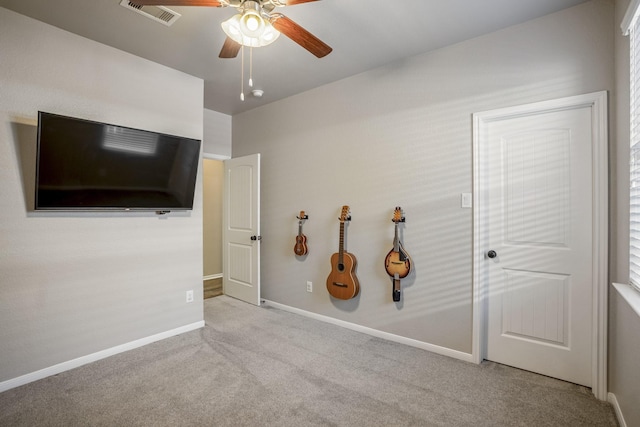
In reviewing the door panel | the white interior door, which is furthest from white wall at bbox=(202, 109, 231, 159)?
the door panel

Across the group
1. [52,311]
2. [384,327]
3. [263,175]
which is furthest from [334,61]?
[52,311]

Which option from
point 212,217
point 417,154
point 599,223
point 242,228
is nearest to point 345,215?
point 417,154

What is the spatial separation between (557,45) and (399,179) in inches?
58.2

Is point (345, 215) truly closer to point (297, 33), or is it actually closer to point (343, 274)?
point (343, 274)

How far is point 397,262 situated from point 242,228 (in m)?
2.23

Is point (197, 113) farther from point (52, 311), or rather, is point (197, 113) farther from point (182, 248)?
→ point (52, 311)

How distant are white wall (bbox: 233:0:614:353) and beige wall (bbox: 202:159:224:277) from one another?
2332mm

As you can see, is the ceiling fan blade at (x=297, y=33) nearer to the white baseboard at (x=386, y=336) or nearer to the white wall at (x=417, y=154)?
the white wall at (x=417, y=154)

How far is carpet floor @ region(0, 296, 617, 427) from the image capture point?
74.9 inches

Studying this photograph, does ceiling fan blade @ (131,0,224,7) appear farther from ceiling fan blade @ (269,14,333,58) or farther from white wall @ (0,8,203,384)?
white wall @ (0,8,203,384)

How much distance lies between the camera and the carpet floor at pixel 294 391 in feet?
6.24

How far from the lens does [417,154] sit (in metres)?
2.89

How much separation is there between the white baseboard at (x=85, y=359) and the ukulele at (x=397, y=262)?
2097 mm

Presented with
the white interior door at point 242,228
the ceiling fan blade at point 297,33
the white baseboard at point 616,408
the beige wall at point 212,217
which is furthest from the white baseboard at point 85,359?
the white baseboard at point 616,408
